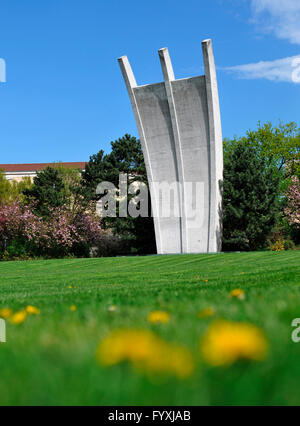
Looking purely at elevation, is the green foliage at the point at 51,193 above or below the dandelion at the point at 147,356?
above

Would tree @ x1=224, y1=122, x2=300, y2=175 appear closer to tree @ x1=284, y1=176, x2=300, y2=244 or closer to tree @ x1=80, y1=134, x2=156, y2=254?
tree @ x1=284, y1=176, x2=300, y2=244

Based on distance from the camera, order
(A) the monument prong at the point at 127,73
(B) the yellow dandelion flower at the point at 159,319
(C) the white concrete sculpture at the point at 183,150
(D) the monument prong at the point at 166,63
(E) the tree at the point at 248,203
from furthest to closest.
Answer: (E) the tree at the point at 248,203 < (A) the monument prong at the point at 127,73 < (C) the white concrete sculpture at the point at 183,150 < (D) the monument prong at the point at 166,63 < (B) the yellow dandelion flower at the point at 159,319

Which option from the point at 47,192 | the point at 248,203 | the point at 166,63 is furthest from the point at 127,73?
the point at 47,192

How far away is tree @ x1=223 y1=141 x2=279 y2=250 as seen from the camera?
31234mm

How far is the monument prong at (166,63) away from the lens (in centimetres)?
2581

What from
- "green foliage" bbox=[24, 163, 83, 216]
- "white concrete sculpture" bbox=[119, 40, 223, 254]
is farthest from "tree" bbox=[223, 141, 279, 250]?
"green foliage" bbox=[24, 163, 83, 216]

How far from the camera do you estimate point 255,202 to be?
3109 cm

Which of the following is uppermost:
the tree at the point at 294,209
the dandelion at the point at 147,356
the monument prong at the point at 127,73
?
the monument prong at the point at 127,73

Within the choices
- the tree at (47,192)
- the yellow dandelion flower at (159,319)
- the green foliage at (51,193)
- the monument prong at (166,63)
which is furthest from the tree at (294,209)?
the yellow dandelion flower at (159,319)

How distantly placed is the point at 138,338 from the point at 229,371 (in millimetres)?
261

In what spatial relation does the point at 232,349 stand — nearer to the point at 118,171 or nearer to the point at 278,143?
the point at 118,171

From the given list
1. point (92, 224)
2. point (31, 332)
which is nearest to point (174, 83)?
point (92, 224)

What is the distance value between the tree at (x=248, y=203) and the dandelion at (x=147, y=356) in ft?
100

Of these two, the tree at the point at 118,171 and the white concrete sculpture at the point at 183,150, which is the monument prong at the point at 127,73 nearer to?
the white concrete sculpture at the point at 183,150
